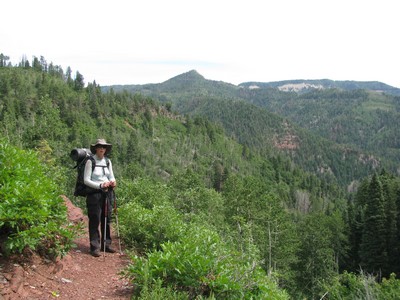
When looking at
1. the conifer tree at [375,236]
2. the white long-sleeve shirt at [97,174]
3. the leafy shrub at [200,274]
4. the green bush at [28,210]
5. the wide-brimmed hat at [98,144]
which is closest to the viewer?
the green bush at [28,210]

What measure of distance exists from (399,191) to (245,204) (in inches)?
871

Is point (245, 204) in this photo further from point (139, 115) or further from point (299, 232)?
point (139, 115)

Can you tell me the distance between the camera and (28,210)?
17.3 feet

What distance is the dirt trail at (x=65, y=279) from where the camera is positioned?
518cm

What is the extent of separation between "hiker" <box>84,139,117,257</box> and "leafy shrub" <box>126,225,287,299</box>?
5.93ft

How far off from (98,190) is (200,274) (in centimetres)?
311

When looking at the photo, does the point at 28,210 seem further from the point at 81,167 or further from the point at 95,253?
the point at 95,253

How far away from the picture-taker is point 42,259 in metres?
6.05

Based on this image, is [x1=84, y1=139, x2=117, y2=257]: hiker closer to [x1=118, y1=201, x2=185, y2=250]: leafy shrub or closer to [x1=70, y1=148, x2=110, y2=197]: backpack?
[x1=70, y1=148, x2=110, y2=197]: backpack

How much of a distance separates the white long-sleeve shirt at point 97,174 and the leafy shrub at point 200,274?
83.4 inches

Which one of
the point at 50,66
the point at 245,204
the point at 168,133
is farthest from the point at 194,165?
the point at 245,204

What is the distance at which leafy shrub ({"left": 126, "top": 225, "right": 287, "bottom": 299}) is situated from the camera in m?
5.62

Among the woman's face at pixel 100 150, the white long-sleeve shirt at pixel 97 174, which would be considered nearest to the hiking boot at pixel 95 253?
the white long-sleeve shirt at pixel 97 174

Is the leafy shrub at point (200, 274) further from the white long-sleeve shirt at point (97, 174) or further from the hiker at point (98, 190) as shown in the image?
the white long-sleeve shirt at point (97, 174)
